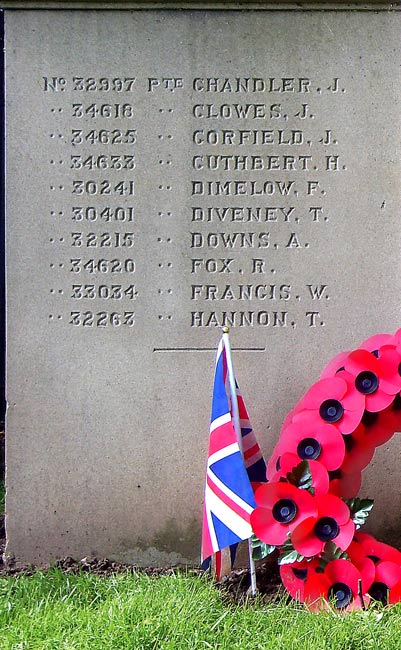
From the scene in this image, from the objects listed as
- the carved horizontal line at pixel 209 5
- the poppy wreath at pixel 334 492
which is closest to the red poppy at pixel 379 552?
the poppy wreath at pixel 334 492

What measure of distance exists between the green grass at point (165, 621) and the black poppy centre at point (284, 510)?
1.19 feet

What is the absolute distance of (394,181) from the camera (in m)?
3.78

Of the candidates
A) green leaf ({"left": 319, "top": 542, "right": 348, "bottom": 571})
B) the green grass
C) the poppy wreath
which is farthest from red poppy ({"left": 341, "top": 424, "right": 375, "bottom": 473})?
the green grass

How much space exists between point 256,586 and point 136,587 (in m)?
0.54

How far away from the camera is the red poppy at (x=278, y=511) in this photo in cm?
318

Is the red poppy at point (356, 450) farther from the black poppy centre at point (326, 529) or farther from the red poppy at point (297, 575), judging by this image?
the red poppy at point (297, 575)

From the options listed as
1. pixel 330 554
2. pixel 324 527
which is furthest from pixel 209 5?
pixel 330 554

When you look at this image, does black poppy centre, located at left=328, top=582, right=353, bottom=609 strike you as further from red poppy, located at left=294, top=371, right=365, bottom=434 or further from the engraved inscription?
the engraved inscription

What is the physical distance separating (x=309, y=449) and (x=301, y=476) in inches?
5.0

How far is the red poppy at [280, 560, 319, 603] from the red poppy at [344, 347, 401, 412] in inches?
27.3

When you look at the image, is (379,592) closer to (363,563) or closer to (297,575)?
(363,563)

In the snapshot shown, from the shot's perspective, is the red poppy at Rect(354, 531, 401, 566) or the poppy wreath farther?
the red poppy at Rect(354, 531, 401, 566)

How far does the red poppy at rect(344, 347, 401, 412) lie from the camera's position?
3.29 meters

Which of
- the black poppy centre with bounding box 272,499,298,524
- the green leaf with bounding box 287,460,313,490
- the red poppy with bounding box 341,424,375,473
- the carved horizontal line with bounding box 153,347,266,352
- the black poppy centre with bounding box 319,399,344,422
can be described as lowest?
the black poppy centre with bounding box 272,499,298,524
